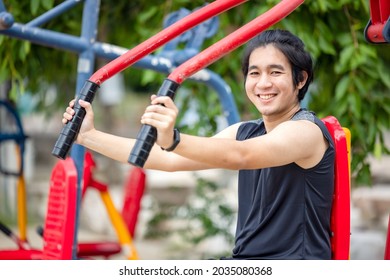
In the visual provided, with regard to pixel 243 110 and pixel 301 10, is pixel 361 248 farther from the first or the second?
pixel 301 10

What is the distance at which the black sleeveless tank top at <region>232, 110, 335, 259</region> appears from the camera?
2256 millimetres

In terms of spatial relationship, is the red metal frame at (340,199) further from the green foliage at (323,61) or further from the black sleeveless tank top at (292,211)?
the green foliage at (323,61)

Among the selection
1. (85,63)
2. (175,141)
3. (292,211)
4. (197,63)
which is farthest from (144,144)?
(85,63)

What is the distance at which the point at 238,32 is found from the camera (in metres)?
2.03

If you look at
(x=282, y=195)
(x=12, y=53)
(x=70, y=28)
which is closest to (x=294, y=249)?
(x=282, y=195)

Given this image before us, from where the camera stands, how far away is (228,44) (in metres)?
1.98

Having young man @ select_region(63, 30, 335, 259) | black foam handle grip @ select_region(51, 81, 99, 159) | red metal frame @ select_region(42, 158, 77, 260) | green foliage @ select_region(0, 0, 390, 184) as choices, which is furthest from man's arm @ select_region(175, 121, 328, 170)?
green foliage @ select_region(0, 0, 390, 184)

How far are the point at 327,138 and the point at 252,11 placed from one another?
1932mm

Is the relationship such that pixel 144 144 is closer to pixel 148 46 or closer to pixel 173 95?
pixel 173 95

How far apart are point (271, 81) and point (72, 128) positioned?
1.89 feet

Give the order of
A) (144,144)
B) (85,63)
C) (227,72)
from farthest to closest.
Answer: (227,72) → (85,63) → (144,144)

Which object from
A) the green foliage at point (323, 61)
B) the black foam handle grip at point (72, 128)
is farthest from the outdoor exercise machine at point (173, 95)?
the green foliage at point (323, 61)

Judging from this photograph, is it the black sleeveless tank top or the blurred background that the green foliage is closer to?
the blurred background

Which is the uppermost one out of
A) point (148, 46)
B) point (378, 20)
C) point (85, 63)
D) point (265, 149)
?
point (85, 63)
